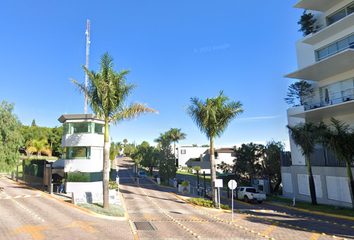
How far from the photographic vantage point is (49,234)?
36.1 ft

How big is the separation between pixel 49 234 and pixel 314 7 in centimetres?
3120

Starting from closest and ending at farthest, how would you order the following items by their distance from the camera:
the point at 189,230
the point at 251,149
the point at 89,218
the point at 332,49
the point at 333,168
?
the point at 189,230, the point at 89,218, the point at 333,168, the point at 332,49, the point at 251,149

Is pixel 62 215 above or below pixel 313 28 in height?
below

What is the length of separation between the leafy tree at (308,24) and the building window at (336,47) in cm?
245

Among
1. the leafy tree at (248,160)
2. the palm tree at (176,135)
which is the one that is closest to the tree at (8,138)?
the leafy tree at (248,160)

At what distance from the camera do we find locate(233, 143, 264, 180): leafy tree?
3512cm

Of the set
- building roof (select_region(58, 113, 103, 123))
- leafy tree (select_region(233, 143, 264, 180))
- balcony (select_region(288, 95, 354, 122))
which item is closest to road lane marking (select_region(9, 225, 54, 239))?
building roof (select_region(58, 113, 103, 123))

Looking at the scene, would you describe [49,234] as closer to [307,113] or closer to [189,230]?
[189,230]

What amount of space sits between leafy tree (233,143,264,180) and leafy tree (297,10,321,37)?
17431 millimetres

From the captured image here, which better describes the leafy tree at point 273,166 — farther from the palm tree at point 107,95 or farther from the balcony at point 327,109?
the palm tree at point 107,95

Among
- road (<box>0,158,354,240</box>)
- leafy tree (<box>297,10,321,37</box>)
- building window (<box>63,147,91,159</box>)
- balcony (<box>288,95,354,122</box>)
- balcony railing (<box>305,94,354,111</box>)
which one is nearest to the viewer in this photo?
road (<box>0,158,354,240</box>)

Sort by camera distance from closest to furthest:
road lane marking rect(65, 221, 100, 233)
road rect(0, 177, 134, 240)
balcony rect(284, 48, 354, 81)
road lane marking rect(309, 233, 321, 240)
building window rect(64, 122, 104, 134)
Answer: road rect(0, 177, 134, 240) < road lane marking rect(309, 233, 321, 240) < road lane marking rect(65, 221, 100, 233) < balcony rect(284, 48, 354, 81) < building window rect(64, 122, 104, 134)

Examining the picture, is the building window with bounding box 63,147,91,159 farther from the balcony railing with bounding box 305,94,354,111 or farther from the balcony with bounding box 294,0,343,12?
the balcony with bounding box 294,0,343,12

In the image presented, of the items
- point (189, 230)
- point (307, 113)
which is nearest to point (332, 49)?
point (307, 113)
